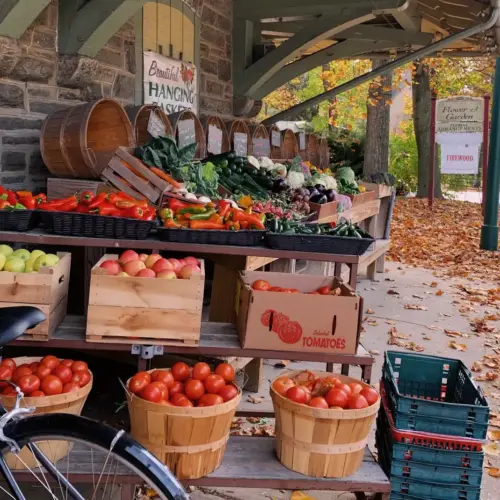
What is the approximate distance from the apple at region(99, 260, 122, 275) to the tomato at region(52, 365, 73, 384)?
464 millimetres

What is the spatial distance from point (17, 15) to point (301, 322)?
2643 millimetres

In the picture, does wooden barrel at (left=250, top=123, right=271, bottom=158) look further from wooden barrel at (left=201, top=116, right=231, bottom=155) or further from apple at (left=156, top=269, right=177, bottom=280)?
apple at (left=156, top=269, right=177, bottom=280)

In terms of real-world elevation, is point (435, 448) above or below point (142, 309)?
below

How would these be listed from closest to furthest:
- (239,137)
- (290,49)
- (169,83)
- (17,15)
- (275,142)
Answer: (17,15)
(169,83)
(239,137)
(290,49)
(275,142)

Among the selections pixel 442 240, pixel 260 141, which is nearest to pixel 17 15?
pixel 260 141

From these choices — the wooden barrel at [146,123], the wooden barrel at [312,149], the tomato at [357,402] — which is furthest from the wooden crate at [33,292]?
the wooden barrel at [312,149]

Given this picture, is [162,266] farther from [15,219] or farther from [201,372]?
[15,219]

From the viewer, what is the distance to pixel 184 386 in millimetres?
2900

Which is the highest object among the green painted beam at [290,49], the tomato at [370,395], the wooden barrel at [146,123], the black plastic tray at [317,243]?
the green painted beam at [290,49]

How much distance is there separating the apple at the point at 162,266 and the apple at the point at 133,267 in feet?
0.21

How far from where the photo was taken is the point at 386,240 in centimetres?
859

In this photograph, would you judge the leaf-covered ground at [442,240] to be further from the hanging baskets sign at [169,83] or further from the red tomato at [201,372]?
the red tomato at [201,372]

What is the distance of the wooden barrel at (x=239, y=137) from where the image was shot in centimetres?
736

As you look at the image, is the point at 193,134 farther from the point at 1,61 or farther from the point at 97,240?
the point at 97,240
